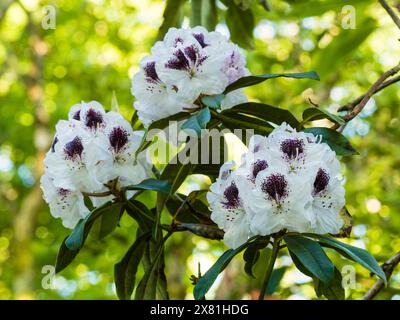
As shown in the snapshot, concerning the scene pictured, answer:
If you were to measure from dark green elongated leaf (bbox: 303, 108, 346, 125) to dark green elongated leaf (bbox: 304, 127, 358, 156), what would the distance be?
0.03m

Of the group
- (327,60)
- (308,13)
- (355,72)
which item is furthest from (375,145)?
(308,13)

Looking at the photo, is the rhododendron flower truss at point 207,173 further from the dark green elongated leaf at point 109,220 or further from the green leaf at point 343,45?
the green leaf at point 343,45

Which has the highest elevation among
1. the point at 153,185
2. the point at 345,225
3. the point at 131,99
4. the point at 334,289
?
the point at 131,99

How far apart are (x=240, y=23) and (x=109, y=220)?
2.63 feet

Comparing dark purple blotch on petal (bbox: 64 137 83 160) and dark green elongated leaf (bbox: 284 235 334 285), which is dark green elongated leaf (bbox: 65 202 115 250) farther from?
dark green elongated leaf (bbox: 284 235 334 285)

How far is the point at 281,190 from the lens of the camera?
1011 mm

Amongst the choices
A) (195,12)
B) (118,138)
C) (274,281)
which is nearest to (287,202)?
(118,138)

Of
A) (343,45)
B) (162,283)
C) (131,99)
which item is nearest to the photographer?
(162,283)

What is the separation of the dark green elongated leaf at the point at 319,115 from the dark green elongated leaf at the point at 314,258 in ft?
0.67

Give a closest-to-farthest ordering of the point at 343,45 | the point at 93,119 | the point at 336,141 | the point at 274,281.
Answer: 1. the point at 336,141
2. the point at 93,119
3. the point at 274,281
4. the point at 343,45

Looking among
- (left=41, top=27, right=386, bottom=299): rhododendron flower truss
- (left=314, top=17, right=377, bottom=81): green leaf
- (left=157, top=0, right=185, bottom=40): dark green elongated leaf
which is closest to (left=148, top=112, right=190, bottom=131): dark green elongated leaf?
(left=41, top=27, right=386, bottom=299): rhododendron flower truss

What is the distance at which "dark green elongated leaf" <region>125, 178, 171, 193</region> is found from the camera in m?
1.15

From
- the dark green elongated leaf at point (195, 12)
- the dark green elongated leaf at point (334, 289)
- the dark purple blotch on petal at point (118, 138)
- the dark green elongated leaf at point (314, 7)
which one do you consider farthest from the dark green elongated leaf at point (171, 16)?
the dark green elongated leaf at point (334, 289)

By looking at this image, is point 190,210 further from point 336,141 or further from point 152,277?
point 336,141
